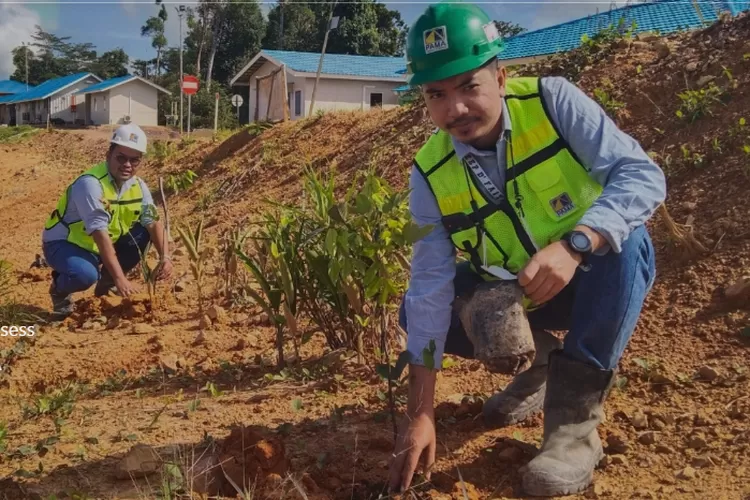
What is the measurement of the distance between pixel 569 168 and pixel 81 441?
1.69 m

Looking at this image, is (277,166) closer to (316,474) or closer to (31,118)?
(316,474)

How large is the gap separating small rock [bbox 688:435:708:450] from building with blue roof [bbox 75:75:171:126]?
3957 cm

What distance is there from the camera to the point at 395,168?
6195mm

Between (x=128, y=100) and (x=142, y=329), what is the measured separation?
38.6 metres

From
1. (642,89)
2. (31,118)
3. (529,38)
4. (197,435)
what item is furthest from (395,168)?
(31,118)

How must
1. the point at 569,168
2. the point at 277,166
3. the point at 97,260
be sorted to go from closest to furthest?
the point at 569,168, the point at 97,260, the point at 277,166

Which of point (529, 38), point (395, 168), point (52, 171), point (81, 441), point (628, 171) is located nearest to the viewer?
point (628, 171)

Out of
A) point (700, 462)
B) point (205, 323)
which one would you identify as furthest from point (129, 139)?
point (700, 462)

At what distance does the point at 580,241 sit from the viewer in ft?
5.54

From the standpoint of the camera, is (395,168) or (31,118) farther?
(31,118)

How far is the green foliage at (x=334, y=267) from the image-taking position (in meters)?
2.51

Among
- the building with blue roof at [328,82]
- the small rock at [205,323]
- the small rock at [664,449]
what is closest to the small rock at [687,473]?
the small rock at [664,449]

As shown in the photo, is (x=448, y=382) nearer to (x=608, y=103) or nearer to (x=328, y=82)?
(x=608, y=103)

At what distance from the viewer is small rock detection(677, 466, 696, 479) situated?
6.23ft
